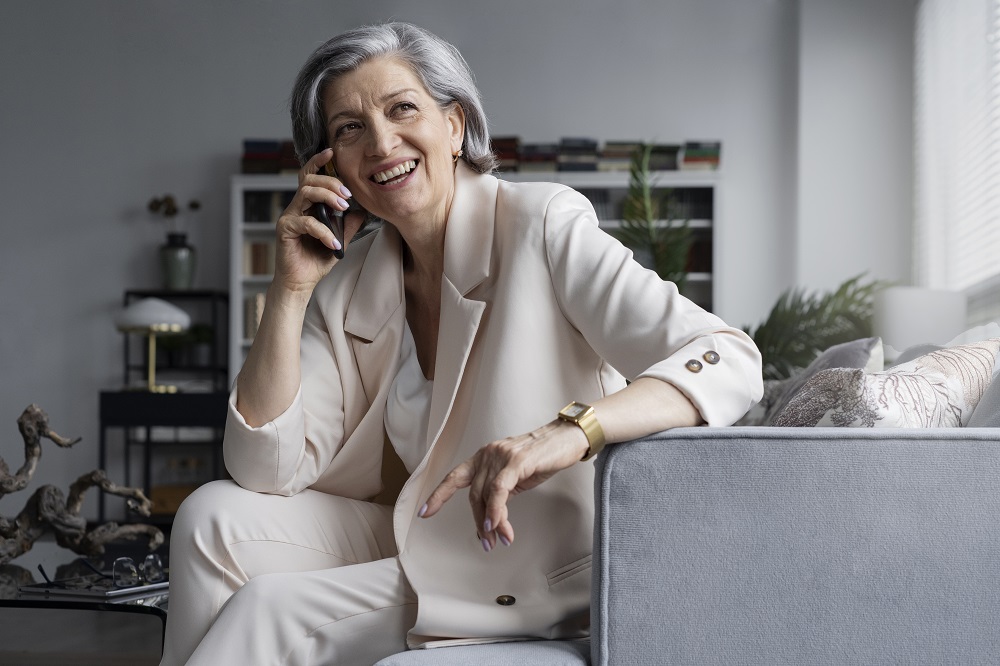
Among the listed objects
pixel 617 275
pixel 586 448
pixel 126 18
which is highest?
pixel 126 18

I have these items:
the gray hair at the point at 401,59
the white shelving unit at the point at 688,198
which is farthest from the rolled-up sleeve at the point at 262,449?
the white shelving unit at the point at 688,198

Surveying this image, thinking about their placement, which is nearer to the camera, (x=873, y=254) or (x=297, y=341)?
(x=297, y=341)

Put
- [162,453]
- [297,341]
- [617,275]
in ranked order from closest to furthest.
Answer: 1. [617,275]
2. [297,341]
3. [162,453]

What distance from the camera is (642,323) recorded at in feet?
3.57

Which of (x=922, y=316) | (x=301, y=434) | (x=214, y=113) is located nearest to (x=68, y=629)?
(x=301, y=434)

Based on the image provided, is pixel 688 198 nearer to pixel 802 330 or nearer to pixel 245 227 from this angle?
pixel 802 330

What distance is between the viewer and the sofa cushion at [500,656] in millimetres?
943

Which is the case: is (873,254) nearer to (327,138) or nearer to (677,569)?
(327,138)

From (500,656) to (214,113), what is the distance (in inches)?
227

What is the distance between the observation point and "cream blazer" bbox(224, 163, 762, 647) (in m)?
1.08

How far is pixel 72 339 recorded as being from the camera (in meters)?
6.09

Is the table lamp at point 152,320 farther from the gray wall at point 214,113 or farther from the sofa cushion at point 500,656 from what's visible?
the sofa cushion at point 500,656

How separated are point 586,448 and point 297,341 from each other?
1.68 feet

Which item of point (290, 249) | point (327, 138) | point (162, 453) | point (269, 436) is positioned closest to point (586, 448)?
point (269, 436)
